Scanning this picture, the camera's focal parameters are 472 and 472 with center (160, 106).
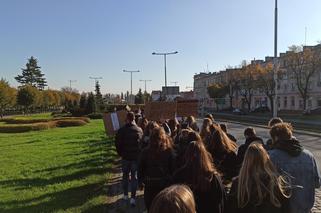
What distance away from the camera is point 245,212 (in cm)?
482

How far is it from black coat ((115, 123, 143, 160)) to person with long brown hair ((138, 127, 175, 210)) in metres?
3.03

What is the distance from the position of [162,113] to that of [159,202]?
17.6m

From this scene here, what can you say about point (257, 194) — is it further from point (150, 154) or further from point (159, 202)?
point (150, 154)

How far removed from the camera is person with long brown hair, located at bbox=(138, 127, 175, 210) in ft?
23.8

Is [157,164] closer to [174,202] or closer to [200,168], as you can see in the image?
[200,168]

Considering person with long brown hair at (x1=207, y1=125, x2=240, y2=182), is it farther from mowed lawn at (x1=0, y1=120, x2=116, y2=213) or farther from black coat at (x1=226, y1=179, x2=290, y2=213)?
mowed lawn at (x1=0, y1=120, x2=116, y2=213)

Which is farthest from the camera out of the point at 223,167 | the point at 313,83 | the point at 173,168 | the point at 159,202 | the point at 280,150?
the point at 313,83

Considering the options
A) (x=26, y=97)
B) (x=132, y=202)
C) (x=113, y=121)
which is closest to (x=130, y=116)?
(x=132, y=202)

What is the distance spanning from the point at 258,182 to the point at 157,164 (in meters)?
2.80

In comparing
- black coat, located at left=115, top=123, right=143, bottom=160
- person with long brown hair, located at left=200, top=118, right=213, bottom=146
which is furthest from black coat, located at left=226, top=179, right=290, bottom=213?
black coat, located at left=115, top=123, right=143, bottom=160

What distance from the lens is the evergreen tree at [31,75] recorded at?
484ft

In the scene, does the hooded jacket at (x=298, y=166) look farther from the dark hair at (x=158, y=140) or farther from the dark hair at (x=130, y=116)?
the dark hair at (x=130, y=116)

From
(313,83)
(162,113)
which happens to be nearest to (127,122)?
(162,113)

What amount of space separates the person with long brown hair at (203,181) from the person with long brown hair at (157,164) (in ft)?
6.61
